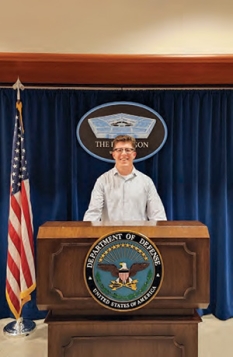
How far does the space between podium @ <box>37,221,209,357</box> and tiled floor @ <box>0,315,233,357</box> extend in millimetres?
1043

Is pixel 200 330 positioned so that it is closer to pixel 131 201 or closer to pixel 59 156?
pixel 131 201

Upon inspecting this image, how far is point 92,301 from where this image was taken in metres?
1.80

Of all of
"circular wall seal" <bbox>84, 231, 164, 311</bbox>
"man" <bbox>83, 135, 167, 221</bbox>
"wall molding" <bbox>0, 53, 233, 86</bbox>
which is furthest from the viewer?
"man" <bbox>83, 135, 167, 221</bbox>

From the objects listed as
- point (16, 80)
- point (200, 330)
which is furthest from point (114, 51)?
point (200, 330)

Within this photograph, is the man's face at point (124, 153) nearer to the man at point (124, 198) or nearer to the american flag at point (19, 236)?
the man at point (124, 198)

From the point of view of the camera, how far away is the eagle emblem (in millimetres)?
1794

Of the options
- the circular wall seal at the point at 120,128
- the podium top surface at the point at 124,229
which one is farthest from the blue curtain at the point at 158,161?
the podium top surface at the point at 124,229

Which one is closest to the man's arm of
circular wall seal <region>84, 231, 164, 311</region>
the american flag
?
the american flag

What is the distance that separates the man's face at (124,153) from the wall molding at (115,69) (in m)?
0.63

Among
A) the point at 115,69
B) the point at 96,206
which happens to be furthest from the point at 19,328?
the point at 115,69

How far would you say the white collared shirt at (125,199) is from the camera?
9.64ft

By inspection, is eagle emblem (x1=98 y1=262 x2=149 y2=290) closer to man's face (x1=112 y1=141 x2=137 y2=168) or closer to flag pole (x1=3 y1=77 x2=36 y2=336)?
man's face (x1=112 y1=141 x2=137 y2=168)

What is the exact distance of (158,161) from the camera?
3.38 meters

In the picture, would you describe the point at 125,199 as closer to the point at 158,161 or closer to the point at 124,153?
the point at 124,153
